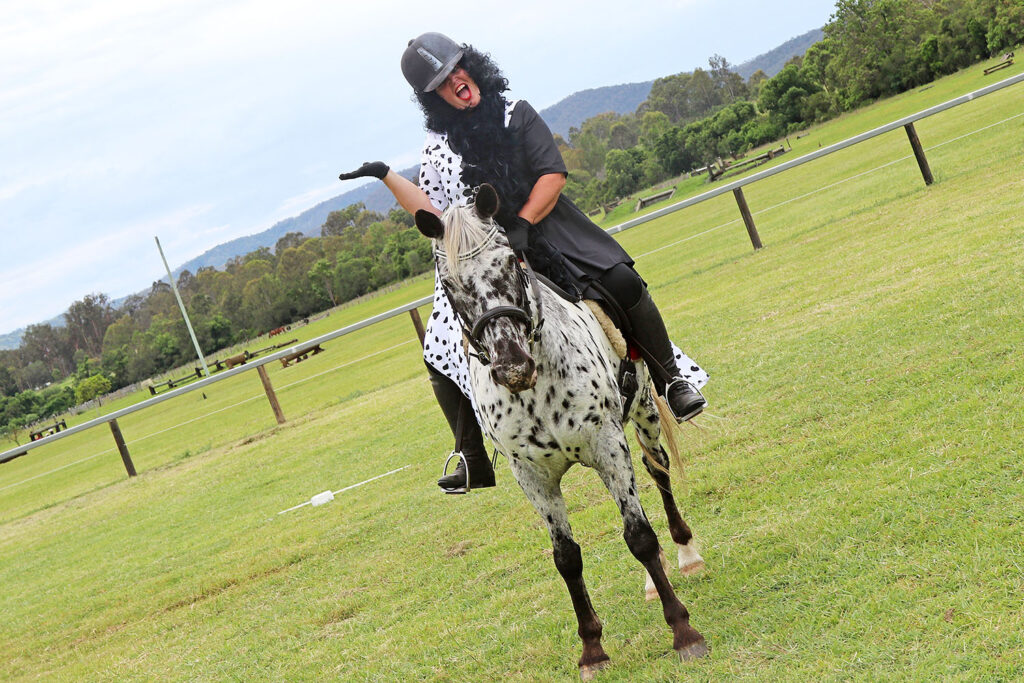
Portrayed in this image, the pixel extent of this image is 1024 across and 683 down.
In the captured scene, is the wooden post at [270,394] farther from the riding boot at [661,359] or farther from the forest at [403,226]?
Result: the riding boot at [661,359]

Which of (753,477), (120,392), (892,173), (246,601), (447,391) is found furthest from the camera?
(120,392)

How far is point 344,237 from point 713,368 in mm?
115103

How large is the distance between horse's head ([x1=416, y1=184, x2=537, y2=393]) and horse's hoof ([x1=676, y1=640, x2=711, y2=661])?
1463mm

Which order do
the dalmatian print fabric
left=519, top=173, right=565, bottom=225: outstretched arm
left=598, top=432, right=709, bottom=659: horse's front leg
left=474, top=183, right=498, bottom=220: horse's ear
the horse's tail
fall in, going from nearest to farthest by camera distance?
1. left=474, top=183, right=498, bottom=220: horse's ear
2. left=598, top=432, right=709, bottom=659: horse's front leg
3. left=519, top=173, right=565, bottom=225: outstretched arm
4. the dalmatian print fabric
5. the horse's tail

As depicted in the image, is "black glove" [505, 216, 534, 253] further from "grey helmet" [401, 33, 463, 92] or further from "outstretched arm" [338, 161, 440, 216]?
"grey helmet" [401, 33, 463, 92]

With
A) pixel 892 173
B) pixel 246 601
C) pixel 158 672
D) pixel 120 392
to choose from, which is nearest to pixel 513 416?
pixel 158 672

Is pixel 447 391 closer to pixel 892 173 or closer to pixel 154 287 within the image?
pixel 892 173

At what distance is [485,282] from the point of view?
134 inches

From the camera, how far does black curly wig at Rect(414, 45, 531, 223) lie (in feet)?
13.4

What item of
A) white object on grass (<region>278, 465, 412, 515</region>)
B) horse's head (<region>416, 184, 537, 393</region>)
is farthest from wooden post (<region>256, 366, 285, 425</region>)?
horse's head (<region>416, 184, 537, 393</region>)

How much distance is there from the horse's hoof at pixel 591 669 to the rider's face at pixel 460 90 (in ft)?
8.93

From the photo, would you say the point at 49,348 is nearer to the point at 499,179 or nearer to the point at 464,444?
the point at 464,444

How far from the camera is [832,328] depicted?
8.62m

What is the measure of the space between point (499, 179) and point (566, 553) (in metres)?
1.81
